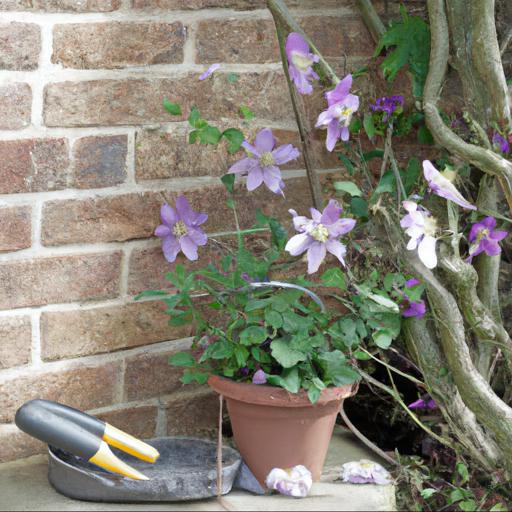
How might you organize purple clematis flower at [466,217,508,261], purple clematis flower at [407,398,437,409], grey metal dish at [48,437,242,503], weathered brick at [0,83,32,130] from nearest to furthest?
grey metal dish at [48,437,242,503] < weathered brick at [0,83,32,130] < purple clematis flower at [466,217,508,261] < purple clematis flower at [407,398,437,409]

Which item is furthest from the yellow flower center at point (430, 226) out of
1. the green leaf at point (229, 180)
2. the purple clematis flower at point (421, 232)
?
the green leaf at point (229, 180)

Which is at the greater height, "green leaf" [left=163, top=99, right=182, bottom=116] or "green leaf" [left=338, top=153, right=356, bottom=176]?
"green leaf" [left=163, top=99, right=182, bottom=116]

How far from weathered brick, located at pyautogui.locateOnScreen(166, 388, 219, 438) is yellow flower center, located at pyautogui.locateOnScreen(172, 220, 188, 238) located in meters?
0.30

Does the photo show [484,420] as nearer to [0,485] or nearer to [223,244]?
[223,244]

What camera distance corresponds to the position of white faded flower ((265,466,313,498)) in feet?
4.18

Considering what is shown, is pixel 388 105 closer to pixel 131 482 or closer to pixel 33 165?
pixel 33 165

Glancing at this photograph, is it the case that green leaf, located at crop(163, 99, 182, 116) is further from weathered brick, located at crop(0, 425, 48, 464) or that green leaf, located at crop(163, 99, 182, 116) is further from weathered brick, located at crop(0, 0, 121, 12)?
weathered brick, located at crop(0, 425, 48, 464)

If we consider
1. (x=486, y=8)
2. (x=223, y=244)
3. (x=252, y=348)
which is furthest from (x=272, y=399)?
(x=486, y=8)

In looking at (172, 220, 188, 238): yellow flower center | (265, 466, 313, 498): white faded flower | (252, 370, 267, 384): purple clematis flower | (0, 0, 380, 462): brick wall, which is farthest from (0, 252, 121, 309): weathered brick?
(265, 466, 313, 498): white faded flower

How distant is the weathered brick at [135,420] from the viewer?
1.46m

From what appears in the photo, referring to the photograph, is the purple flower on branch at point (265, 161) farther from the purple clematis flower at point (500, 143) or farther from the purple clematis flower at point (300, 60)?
the purple clematis flower at point (500, 143)

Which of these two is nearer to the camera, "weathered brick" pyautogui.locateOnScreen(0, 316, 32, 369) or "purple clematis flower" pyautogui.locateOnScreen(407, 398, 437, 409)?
"weathered brick" pyautogui.locateOnScreen(0, 316, 32, 369)

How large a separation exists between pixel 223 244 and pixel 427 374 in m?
0.44

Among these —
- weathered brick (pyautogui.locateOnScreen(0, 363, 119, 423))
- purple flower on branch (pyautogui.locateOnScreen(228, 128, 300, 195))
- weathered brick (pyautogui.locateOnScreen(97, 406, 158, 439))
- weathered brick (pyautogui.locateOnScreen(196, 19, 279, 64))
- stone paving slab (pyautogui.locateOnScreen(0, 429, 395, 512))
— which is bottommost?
stone paving slab (pyautogui.locateOnScreen(0, 429, 395, 512))
